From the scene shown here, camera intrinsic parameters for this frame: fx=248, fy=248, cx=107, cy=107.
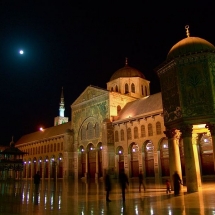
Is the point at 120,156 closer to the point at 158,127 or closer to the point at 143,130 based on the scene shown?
the point at 143,130

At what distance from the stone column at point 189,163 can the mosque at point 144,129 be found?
0.05m

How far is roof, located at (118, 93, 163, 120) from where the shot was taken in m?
32.7

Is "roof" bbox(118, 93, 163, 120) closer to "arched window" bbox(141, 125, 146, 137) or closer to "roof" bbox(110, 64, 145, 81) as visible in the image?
"arched window" bbox(141, 125, 146, 137)

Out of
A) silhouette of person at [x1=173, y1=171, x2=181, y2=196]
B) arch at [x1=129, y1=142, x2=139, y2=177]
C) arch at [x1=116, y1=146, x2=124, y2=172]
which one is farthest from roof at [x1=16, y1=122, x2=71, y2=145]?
silhouette of person at [x1=173, y1=171, x2=181, y2=196]

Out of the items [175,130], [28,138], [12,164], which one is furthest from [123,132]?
[28,138]

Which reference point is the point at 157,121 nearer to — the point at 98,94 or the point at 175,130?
the point at 98,94

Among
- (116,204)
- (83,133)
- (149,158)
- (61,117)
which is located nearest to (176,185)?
(116,204)

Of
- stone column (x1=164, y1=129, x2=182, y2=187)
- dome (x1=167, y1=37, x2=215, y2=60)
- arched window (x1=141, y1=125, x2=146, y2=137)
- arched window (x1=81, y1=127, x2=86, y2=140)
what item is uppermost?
dome (x1=167, y1=37, x2=215, y2=60)

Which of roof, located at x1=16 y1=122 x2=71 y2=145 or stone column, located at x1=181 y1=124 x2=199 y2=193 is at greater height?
roof, located at x1=16 y1=122 x2=71 y2=145

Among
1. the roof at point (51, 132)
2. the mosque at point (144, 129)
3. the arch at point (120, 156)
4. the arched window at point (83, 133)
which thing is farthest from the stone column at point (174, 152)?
the roof at point (51, 132)

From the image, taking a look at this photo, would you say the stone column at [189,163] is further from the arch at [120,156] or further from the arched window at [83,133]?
the arched window at [83,133]

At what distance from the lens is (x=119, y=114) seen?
38.2 m

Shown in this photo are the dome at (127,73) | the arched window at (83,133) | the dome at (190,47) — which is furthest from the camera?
the dome at (127,73)

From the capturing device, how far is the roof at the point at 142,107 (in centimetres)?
3272
